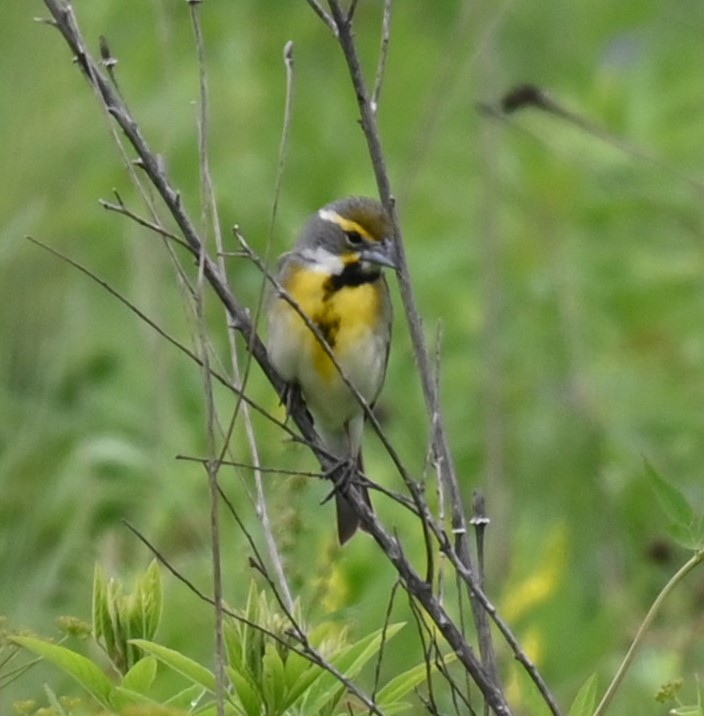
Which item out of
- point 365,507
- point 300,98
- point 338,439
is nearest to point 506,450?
point 338,439

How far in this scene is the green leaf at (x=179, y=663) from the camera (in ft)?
7.98

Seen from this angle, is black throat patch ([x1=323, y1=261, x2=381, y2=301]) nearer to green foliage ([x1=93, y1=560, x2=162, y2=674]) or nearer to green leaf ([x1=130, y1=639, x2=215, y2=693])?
green foliage ([x1=93, y1=560, x2=162, y2=674])

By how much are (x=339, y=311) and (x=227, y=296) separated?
1278 millimetres

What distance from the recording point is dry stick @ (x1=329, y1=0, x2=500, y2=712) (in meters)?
2.64

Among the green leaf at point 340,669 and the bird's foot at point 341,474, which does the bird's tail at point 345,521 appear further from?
the green leaf at point 340,669

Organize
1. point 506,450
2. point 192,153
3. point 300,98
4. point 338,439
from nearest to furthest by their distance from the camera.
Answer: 1. point 338,439
2. point 506,450
3. point 192,153
4. point 300,98

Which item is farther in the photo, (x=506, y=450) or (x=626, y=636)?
(x=506, y=450)

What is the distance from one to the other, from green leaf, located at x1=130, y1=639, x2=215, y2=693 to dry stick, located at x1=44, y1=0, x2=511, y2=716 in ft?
0.56

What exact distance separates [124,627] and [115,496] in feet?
9.37

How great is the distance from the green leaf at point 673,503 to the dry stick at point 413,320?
302mm

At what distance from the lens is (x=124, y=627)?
261 centimetres

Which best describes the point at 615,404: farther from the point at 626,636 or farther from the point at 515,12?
the point at 515,12

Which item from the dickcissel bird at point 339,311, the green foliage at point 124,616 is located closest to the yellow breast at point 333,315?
the dickcissel bird at point 339,311

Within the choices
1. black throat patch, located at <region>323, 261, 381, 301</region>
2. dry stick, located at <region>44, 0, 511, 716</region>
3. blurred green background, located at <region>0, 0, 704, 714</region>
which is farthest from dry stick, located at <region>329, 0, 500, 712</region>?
black throat patch, located at <region>323, 261, 381, 301</region>
